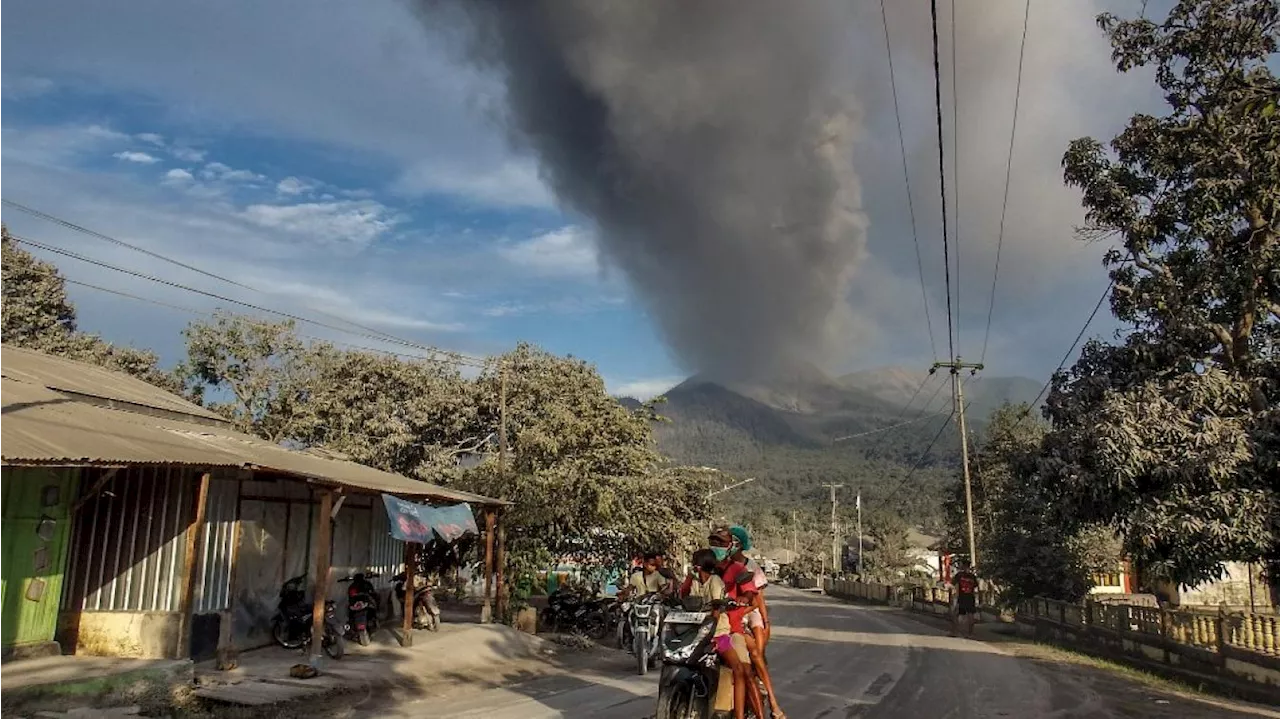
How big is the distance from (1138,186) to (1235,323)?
8.88ft

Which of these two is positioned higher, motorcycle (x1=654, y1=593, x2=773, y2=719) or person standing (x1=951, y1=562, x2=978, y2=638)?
motorcycle (x1=654, y1=593, x2=773, y2=719)

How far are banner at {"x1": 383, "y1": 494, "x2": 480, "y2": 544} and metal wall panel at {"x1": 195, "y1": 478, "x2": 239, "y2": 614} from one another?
86.5 inches

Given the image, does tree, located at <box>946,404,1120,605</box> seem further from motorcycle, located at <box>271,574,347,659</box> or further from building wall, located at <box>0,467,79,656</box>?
building wall, located at <box>0,467,79,656</box>

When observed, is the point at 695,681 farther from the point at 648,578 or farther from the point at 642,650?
the point at 648,578

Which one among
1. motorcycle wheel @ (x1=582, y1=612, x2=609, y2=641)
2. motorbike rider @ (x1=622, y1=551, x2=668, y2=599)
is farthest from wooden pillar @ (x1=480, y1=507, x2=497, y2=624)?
motorbike rider @ (x1=622, y1=551, x2=668, y2=599)

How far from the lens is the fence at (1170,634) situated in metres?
12.6

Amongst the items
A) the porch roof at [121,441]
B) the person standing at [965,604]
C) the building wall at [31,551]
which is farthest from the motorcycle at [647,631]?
the person standing at [965,604]

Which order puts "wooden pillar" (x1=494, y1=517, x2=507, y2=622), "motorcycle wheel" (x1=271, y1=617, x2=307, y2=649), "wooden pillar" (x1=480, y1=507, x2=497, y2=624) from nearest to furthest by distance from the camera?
"motorcycle wheel" (x1=271, y1=617, x2=307, y2=649)
"wooden pillar" (x1=480, y1=507, x2=497, y2=624)
"wooden pillar" (x1=494, y1=517, x2=507, y2=622)

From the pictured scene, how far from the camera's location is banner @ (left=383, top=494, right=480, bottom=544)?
43.0 ft

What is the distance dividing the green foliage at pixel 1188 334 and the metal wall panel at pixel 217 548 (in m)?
12.5

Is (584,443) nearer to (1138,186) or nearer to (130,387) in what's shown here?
(130,387)

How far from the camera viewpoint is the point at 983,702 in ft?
36.2

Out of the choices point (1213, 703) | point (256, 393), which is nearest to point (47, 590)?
point (1213, 703)

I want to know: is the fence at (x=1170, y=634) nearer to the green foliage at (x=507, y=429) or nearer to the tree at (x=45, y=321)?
the green foliage at (x=507, y=429)
